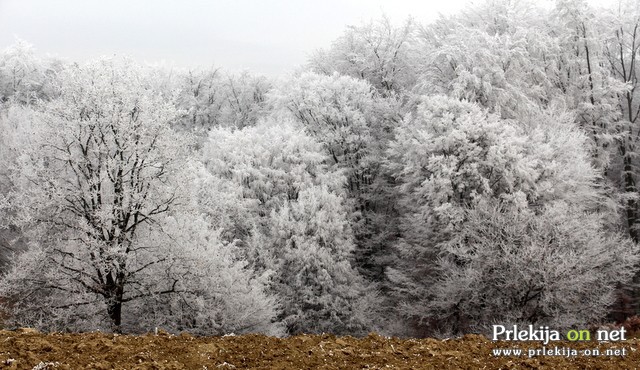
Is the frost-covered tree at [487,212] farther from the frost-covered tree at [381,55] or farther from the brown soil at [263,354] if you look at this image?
the brown soil at [263,354]

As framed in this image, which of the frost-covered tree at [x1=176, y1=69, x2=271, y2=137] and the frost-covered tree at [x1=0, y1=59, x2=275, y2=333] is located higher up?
the frost-covered tree at [x1=176, y1=69, x2=271, y2=137]

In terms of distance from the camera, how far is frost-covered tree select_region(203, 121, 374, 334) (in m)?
26.4

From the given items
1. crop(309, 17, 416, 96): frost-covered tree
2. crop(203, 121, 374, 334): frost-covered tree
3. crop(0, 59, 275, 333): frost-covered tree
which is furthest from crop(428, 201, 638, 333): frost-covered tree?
crop(309, 17, 416, 96): frost-covered tree

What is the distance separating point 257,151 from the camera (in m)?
30.7

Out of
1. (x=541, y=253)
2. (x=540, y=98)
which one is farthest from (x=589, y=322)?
(x=540, y=98)

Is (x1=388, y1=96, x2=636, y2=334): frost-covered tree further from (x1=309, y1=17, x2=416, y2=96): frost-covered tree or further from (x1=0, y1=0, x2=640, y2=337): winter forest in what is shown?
(x1=309, y1=17, x2=416, y2=96): frost-covered tree

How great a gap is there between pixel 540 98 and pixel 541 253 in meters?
14.5

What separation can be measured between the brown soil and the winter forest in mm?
8470

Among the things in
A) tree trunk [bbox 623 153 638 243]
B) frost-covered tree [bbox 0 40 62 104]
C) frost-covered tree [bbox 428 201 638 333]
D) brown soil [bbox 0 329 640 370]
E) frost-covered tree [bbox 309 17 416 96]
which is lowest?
brown soil [bbox 0 329 640 370]

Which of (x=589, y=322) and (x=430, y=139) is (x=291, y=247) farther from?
(x=589, y=322)

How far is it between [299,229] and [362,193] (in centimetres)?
809

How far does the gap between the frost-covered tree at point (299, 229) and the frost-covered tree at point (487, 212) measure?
253 centimetres


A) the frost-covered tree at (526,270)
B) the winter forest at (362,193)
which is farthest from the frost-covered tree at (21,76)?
the frost-covered tree at (526,270)

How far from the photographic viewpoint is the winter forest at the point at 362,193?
632 inches
